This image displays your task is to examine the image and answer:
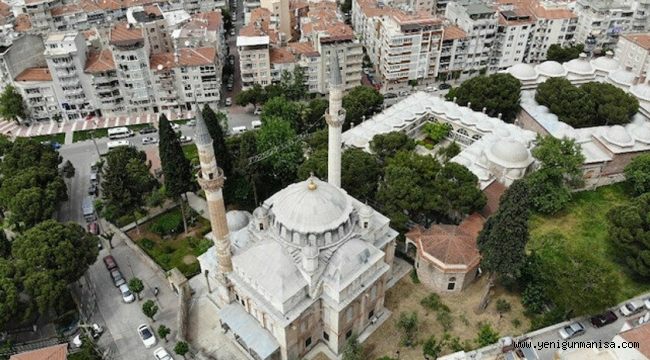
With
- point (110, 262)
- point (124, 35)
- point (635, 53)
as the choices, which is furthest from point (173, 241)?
point (635, 53)

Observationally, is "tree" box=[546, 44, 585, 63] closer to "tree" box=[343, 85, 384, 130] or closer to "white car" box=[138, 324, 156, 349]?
"tree" box=[343, 85, 384, 130]

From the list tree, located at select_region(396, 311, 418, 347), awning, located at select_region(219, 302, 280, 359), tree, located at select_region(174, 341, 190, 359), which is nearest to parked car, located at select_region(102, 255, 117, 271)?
tree, located at select_region(174, 341, 190, 359)

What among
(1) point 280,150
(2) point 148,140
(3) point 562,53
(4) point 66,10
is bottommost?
(2) point 148,140

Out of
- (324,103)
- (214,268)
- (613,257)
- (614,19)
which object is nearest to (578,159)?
(613,257)

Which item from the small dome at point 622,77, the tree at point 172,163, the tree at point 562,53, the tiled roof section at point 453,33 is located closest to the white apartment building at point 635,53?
the small dome at point 622,77

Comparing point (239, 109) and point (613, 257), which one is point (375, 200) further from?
point (239, 109)

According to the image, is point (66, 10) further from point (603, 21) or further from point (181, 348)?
point (603, 21)

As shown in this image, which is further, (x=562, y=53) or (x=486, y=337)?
(x=562, y=53)
